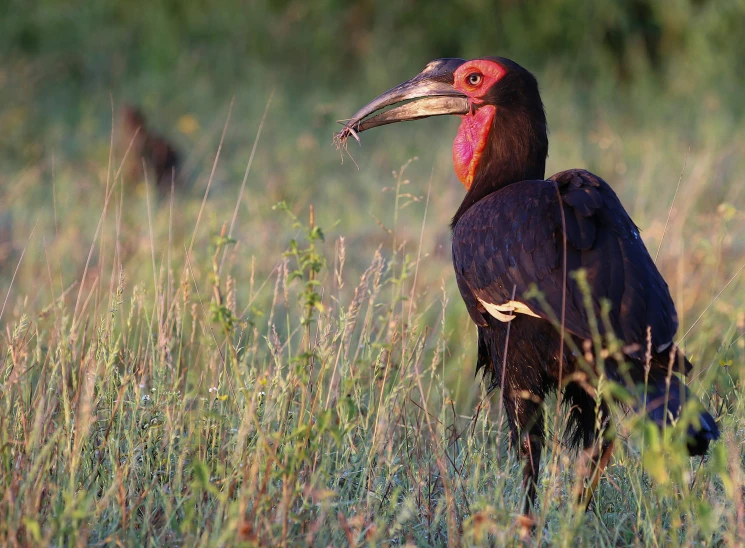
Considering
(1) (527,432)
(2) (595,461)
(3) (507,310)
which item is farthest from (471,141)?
(2) (595,461)

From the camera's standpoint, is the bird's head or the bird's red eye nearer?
the bird's head

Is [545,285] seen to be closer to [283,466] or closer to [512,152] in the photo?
[512,152]

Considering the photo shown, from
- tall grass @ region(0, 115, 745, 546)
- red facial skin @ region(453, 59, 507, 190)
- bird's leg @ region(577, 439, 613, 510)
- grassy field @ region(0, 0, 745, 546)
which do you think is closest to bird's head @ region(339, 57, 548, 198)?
red facial skin @ region(453, 59, 507, 190)

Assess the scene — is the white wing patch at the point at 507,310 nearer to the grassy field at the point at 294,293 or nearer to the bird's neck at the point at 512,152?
the grassy field at the point at 294,293

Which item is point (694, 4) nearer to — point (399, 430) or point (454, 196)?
point (454, 196)

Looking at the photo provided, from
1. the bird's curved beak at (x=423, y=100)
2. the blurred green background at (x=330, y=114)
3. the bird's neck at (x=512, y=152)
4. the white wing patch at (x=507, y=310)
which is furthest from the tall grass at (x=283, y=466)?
the blurred green background at (x=330, y=114)

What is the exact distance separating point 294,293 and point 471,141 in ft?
6.25

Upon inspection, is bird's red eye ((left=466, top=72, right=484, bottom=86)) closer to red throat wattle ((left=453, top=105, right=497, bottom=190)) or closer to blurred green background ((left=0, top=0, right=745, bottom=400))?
red throat wattle ((left=453, top=105, right=497, bottom=190))

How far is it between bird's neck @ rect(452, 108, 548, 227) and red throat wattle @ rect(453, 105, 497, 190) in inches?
1.0

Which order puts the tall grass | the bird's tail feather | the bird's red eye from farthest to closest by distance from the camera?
the bird's red eye → the bird's tail feather → the tall grass

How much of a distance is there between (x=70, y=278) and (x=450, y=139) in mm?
4351

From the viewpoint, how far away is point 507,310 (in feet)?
9.20

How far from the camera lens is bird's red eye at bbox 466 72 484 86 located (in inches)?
130

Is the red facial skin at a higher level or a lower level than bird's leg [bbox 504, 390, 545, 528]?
higher
